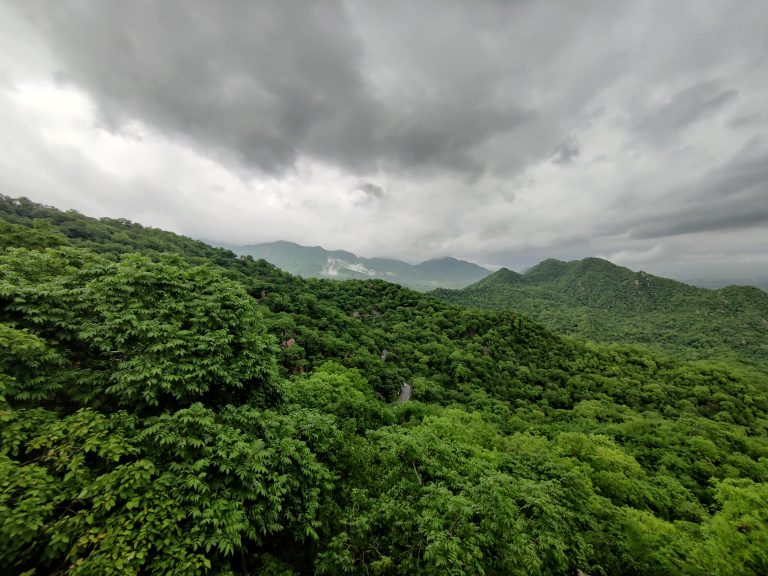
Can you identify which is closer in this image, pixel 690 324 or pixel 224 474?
pixel 224 474

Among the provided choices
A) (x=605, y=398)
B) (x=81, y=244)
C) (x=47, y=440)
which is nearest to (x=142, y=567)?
(x=47, y=440)

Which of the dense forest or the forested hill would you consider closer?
the dense forest

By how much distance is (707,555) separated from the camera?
14805 millimetres

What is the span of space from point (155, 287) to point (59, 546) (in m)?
9.91

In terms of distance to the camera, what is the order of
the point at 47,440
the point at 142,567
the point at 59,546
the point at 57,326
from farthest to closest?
1. the point at 57,326
2. the point at 47,440
3. the point at 142,567
4. the point at 59,546

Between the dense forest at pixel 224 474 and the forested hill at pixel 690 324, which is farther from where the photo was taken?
the forested hill at pixel 690 324

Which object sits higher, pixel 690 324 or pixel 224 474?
pixel 224 474

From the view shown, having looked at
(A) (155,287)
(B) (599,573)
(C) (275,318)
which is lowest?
(B) (599,573)

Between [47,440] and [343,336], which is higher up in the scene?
[47,440]

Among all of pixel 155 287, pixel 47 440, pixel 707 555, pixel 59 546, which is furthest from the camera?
pixel 707 555

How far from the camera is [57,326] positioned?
36.0 ft

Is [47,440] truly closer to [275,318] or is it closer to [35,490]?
[35,490]

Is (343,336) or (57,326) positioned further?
(343,336)

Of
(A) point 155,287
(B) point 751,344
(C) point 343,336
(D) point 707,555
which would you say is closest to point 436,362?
(C) point 343,336
